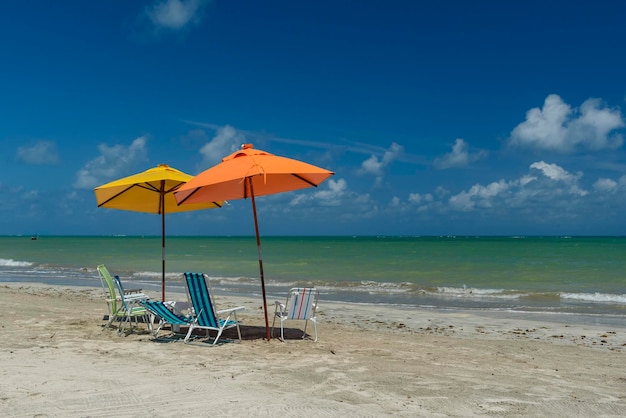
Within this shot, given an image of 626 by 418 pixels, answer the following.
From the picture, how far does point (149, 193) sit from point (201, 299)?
3.44m

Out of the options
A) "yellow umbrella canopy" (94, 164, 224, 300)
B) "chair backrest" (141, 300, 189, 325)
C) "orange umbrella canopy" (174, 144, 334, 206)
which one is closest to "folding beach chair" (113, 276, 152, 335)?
"chair backrest" (141, 300, 189, 325)

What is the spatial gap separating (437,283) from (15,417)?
1734 cm

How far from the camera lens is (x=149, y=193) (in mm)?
10195

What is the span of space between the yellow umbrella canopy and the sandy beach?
2.21 m

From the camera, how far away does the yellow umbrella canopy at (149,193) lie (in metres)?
8.96

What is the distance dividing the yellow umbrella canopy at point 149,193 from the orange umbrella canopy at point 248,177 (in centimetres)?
78

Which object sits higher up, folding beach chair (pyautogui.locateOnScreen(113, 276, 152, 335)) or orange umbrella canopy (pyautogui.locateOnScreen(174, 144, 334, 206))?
orange umbrella canopy (pyautogui.locateOnScreen(174, 144, 334, 206))

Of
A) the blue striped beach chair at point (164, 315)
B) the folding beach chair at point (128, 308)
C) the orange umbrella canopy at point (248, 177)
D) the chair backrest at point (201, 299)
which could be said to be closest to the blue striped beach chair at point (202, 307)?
the chair backrest at point (201, 299)

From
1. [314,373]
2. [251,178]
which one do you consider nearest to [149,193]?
[251,178]

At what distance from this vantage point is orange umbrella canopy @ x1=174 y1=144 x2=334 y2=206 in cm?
716

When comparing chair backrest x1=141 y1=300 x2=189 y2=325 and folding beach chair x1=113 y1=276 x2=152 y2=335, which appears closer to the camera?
chair backrest x1=141 y1=300 x2=189 y2=325

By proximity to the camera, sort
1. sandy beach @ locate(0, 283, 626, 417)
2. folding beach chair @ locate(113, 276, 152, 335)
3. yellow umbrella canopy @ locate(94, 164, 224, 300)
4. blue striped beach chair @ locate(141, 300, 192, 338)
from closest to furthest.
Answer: sandy beach @ locate(0, 283, 626, 417) < blue striped beach chair @ locate(141, 300, 192, 338) < folding beach chair @ locate(113, 276, 152, 335) < yellow umbrella canopy @ locate(94, 164, 224, 300)

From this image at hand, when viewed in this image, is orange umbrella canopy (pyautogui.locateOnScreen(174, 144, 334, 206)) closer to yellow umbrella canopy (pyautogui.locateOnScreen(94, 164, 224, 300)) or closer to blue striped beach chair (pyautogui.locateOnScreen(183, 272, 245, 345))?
yellow umbrella canopy (pyautogui.locateOnScreen(94, 164, 224, 300))

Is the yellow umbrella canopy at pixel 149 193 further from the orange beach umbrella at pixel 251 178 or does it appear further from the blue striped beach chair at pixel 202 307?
the blue striped beach chair at pixel 202 307
